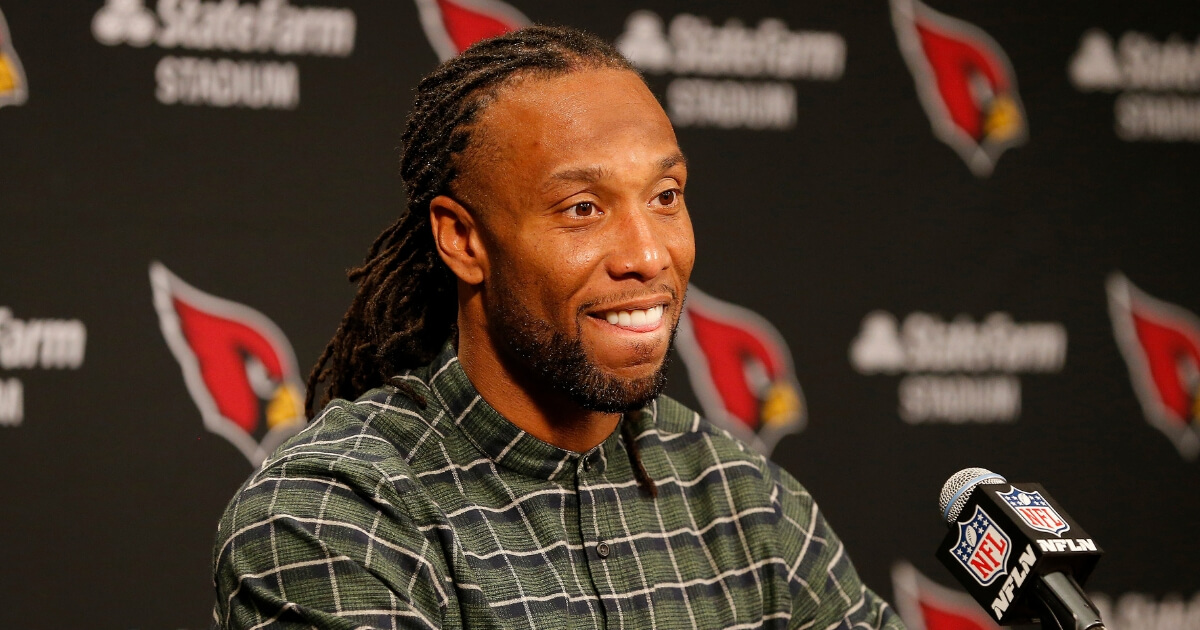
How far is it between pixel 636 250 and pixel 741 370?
1.49 m

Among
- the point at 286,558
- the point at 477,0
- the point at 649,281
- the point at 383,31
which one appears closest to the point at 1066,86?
the point at 477,0

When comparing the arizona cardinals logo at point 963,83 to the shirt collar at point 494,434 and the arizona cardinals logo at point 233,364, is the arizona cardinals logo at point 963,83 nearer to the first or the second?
the arizona cardinals logo at point 233,364

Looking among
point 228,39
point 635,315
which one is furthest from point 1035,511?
point 228,39

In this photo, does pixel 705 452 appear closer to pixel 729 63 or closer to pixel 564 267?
pixel 564 267

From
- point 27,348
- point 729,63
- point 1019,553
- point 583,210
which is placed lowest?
point 27,348

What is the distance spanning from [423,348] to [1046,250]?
197 cm

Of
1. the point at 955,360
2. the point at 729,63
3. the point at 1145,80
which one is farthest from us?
the point at 1145,80

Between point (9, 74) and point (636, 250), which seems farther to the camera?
point (9, 74)

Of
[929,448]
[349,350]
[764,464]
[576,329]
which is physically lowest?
[929,448]

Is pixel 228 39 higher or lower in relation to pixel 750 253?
higher

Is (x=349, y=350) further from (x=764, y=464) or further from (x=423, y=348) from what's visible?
(x=764, y=464)

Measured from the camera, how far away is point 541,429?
1.63 meters

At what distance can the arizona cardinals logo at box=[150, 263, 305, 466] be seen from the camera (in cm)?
261

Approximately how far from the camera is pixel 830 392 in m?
3.03
